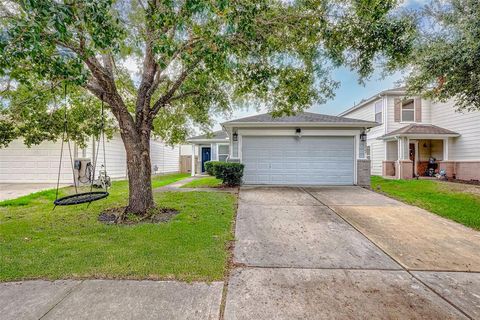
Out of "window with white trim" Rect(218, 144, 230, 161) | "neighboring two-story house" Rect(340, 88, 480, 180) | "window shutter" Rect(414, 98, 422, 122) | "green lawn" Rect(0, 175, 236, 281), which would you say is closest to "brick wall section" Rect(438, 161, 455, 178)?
"neighboring two-story house" Rect(340, 88, 480, 180)

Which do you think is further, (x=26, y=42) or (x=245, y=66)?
(x=245, y=66)

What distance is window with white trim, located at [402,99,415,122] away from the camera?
50.0 ft

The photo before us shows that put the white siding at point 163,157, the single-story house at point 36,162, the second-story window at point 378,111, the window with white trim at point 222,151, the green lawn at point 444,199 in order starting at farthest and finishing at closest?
1. the white siding at point 163,157
2. the window with white trim at point 222,151
3. the second-story window at point 378,111
4. the single-story house at point 36,162
5. the green lawn at point 444,199

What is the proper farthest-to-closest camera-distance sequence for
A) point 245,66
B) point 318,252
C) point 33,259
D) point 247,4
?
point 245,66 < point 247,4 < point 318,252 < point 33,259

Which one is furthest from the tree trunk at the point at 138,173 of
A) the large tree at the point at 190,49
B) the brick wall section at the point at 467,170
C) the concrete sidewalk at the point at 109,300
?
the brick wall section at the point at 467,170

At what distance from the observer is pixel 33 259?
3.58 meters

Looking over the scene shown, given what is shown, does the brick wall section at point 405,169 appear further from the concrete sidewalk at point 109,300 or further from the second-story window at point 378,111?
the concrete sidewalk at point 109,300

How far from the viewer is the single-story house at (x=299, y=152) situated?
1133cm

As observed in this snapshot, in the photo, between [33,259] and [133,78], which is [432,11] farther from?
[33,259]

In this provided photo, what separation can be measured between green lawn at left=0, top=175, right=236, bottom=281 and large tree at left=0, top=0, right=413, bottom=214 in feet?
4.13

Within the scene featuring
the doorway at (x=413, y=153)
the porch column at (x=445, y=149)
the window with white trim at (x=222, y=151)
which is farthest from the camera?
the window with white trim at (x=222, y=151)

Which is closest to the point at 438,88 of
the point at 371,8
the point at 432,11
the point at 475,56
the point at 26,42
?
the point at 475,56

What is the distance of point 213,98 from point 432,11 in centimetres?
717

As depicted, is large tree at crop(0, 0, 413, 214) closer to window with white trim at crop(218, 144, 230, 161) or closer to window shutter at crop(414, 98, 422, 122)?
window with white trim at crop(218, 144, 230, 161)
